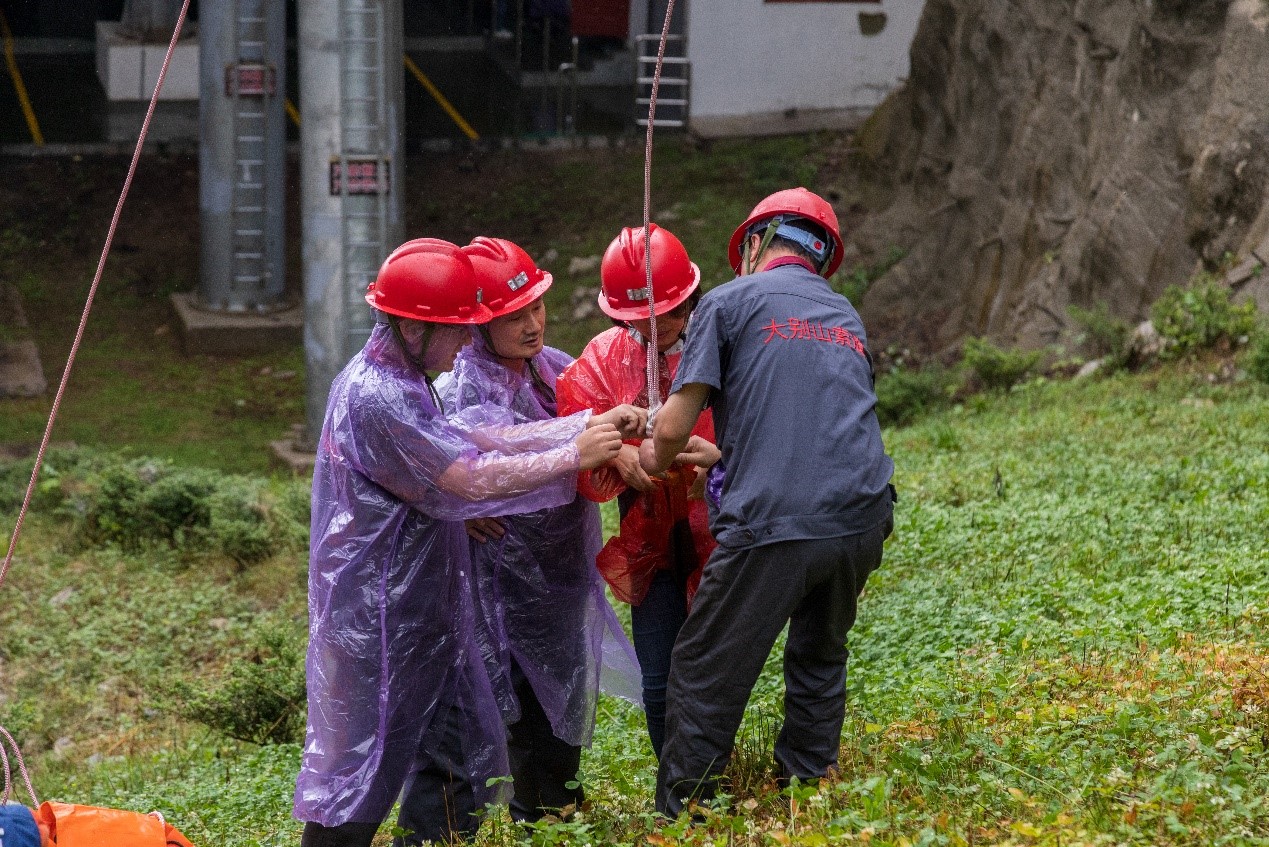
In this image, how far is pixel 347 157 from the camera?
11.1 meters

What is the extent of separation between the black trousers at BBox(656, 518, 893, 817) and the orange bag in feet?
4.55

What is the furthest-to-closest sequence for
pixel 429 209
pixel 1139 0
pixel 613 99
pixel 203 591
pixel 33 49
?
1. pixel 33 49
2. pixel 613 99
3. pixel 429 209
4. pixel 1139 0
5. pixel 203 591

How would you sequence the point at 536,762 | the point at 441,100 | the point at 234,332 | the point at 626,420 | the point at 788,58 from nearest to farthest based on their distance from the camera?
the point at 626,420
the point at 536,762
the point at 234,332
the point at 788,58
the point at 441,100

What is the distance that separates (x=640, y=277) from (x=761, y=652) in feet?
4.20

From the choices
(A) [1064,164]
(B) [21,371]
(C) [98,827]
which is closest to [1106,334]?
(A) [1064,164]

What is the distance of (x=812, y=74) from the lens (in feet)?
66.6

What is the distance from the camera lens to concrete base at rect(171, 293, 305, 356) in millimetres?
15453

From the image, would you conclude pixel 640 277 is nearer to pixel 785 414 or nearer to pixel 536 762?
pixel 785 414

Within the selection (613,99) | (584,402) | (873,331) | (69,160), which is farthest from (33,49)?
(584,402)

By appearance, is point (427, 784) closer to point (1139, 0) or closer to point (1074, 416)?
point (1074, 416)

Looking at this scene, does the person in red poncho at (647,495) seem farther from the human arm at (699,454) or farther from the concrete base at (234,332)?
the concrete base at (234,332)

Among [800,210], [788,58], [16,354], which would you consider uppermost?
[800,210]

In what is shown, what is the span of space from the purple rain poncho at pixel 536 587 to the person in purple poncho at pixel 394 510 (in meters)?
0.24

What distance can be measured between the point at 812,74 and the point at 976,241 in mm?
6870
